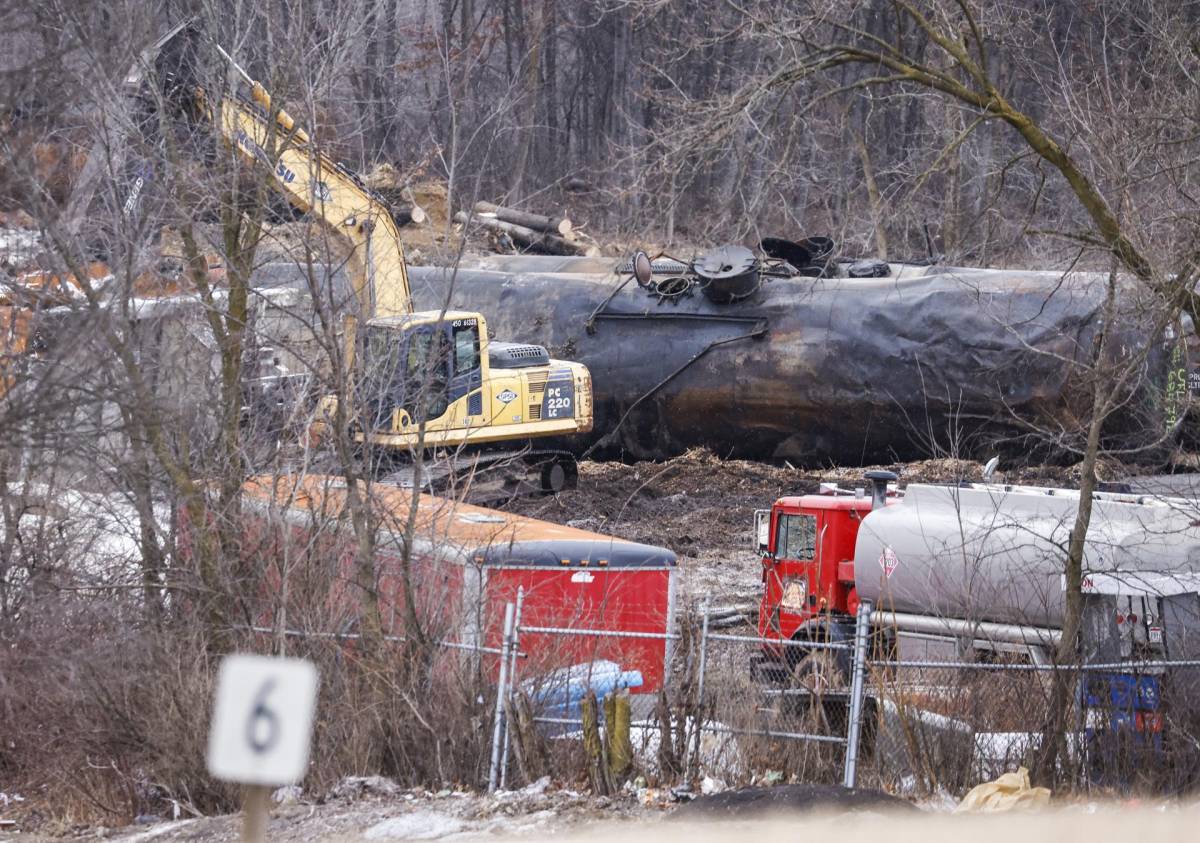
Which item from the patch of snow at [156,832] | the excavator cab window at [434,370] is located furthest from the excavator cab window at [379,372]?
the patch of snow at [156,832]

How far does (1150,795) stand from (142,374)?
7282 millimetres

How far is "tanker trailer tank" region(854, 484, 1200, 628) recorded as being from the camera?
1010cm

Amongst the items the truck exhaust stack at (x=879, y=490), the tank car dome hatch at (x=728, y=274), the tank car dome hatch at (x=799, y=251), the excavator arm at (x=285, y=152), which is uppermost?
the tank car dome hatch at (x=799, y=251)

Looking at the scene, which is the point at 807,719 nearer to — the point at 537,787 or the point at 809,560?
the point at 537,787

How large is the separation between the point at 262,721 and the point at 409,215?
2454cm

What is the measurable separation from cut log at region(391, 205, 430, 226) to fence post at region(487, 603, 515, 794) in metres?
15.8

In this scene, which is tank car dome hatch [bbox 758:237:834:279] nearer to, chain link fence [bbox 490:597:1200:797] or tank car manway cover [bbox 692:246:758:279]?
tank car manway cover [bbox 692:246:758:279]

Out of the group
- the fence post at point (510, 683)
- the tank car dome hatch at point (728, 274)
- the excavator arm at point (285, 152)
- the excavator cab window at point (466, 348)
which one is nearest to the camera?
the fence post at point (510, 683)

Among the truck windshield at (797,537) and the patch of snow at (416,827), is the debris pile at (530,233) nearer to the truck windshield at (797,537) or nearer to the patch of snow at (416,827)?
the truck windshield at (797,537)

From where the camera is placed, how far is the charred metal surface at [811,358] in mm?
18969

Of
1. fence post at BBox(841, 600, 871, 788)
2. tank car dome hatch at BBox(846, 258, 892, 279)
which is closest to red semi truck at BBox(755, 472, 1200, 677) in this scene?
fence post at BBox(841, 600, 871, 788)

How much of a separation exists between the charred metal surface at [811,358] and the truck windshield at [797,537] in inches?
263

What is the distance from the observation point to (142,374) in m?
9.76

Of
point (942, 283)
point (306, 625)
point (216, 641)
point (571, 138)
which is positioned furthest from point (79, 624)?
point (571, 138)
